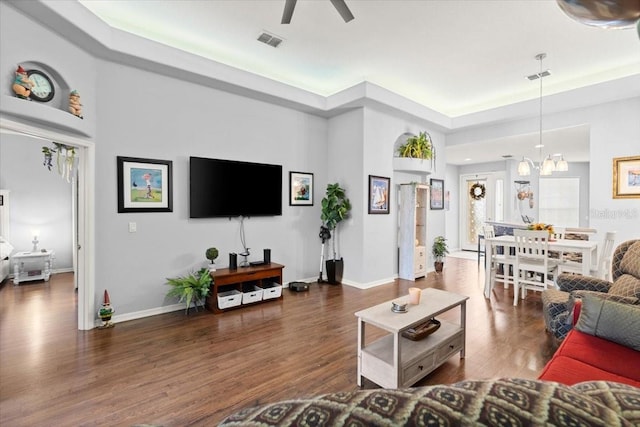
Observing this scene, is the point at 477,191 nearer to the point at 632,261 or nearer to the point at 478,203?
the point at 478,203

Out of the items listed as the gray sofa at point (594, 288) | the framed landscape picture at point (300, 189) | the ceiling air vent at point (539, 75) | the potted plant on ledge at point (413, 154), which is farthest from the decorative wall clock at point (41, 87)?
the ceiling air vent at point (539, 75)

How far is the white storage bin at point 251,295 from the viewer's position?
4.10m

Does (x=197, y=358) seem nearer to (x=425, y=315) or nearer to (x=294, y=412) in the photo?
(x=425, y=315)

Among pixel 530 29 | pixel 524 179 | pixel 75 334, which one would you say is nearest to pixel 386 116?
pixel 530 29

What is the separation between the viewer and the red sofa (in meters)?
1.67

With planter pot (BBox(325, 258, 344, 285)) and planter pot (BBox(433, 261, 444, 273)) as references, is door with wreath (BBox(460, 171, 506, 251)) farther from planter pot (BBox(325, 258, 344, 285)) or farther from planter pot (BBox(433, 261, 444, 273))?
planter pot (BBox(325, 258, 344, 285))

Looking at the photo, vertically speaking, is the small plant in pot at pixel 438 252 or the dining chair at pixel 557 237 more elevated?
the dining chair at pixel 557 237

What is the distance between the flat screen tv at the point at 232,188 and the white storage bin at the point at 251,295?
1093mm

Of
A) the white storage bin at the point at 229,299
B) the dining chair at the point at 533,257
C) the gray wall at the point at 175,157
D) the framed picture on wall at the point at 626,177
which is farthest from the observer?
the framed picture on wall at the point at 626,177

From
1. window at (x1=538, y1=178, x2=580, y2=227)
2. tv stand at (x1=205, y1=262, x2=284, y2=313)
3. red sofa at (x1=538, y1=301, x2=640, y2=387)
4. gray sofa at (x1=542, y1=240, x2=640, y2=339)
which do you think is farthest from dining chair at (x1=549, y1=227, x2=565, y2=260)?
window at (x1=538, y1=178, x2=580, y2=227)

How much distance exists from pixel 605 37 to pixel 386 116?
291cm

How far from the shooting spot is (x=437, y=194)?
21.7 ft

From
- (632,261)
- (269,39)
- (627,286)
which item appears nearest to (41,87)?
→ (269,39)

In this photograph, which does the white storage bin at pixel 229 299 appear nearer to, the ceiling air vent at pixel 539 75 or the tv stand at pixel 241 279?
the tv stand at pixel 241 279
